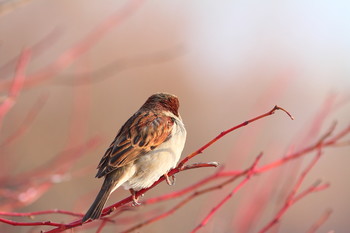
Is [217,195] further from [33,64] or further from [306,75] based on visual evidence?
[306,75]

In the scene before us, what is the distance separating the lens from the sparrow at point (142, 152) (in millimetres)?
3596

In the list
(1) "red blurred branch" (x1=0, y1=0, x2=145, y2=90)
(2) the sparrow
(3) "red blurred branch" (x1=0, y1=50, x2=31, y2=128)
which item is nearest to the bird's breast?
(2) the sparrow

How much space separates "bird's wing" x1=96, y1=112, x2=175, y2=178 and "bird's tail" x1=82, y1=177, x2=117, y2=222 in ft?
0.29

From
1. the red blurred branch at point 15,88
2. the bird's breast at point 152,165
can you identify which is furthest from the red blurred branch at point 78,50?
the bird's breast at point 152,165

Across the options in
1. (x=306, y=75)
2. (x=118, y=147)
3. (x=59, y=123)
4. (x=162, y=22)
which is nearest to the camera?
(x=118, y=147)

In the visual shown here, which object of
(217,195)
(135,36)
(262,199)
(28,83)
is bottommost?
(262,199)

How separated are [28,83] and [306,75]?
13.2 m

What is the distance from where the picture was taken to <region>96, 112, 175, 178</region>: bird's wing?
3623 mm

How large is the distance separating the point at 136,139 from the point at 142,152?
0.11m

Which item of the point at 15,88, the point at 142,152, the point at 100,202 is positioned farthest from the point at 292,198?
the point at 15,88

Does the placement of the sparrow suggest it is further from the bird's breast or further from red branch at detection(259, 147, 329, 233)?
red branch at detection(259, 147, 329, 233)

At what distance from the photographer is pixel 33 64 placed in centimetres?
1310

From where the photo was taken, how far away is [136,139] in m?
3.80

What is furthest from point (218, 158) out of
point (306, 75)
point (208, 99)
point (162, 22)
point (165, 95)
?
point (165, 95)
